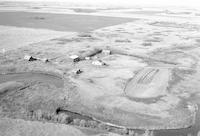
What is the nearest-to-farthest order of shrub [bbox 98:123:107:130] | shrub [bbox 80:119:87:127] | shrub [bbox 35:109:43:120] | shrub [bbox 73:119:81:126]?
shrub [bbox 98:123:107:130]
shrub [bbox 80:119:87:127]
shrub [bbox 73:119:81:126]
shrub [bbox 35:109:43:120]

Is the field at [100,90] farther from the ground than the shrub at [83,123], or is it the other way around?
the field at [100,90]

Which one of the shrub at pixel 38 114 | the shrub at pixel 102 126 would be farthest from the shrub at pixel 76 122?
the shrub at pixel 38 114

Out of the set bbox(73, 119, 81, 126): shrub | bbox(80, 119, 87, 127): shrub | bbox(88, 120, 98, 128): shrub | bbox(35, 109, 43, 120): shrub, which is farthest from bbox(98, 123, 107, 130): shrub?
bbox(35, 109, 43, 120): shrub

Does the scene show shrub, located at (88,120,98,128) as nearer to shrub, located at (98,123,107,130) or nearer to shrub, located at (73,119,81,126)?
shrub, located at (98,123,107,130)

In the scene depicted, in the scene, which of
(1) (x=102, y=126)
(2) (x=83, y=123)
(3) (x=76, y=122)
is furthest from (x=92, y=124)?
(3) (x=76, y=122)

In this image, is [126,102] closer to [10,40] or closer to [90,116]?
[90,116]

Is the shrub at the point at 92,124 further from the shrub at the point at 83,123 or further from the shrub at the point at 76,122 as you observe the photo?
the shrub at the point at 76,122

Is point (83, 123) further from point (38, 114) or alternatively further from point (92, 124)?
point (38, 114)

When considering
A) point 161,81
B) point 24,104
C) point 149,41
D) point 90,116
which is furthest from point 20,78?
point 149,41

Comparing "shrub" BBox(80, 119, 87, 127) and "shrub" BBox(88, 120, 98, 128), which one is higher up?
"shrub" BBox(80, 119, 87, 127)

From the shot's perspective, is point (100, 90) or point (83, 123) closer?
point (83, 123)

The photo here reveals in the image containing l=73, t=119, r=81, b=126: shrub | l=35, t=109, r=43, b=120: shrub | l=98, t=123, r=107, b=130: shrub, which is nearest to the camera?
l=98, t=123, r=107, b=130: shrub
